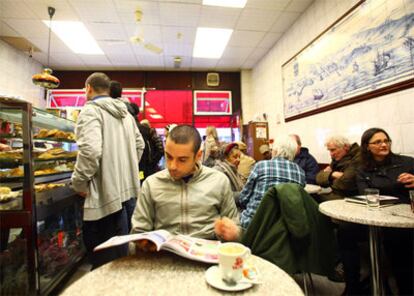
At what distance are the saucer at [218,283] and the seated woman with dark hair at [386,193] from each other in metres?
1.74

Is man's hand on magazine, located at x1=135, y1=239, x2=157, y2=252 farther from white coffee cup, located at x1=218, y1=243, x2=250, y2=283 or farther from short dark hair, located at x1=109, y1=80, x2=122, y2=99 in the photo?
short dark hair, located at x1=109, y1=80, x2=122, y2=99

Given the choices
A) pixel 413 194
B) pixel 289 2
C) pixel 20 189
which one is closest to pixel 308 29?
pixel 289 2

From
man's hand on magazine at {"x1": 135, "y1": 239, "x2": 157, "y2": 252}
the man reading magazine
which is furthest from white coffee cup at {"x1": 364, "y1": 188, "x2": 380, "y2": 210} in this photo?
man's hand on magazine at {"x1": 135, "y1": 239, "x2": 157, "y2": 252}

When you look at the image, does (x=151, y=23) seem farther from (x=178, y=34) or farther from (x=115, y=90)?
(x=115, y=90)

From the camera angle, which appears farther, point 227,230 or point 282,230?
point 282,230

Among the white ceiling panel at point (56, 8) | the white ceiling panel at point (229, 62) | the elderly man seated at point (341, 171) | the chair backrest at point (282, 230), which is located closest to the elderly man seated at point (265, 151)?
the elderly man seated at point (341, 171)

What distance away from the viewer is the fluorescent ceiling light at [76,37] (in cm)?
410

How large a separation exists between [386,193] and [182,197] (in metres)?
1.84

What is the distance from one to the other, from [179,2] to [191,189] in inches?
133

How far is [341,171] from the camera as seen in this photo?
276 cm

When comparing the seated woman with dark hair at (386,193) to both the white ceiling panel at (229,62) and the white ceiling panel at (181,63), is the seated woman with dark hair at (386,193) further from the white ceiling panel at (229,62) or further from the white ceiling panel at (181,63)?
the white ceiling panel at (181,63)

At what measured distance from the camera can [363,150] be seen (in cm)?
224

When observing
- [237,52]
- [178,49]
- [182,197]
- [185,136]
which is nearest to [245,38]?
[237,52]

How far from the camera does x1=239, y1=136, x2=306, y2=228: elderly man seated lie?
6.23ft
